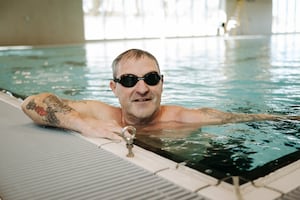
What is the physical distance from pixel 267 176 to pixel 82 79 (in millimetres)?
6042

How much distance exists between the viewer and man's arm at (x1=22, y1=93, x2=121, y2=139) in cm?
231

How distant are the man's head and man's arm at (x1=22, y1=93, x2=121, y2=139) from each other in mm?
275

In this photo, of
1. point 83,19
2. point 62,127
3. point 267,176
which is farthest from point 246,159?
point 83,19

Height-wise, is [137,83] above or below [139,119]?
above

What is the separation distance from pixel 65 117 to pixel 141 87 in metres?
0.57

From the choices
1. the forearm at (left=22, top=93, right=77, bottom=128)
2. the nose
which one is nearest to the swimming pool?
the nose

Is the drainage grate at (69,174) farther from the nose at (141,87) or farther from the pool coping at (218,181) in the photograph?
the nose at (141,87)

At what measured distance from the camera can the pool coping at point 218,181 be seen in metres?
1.39

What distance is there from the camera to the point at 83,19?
21.8 m

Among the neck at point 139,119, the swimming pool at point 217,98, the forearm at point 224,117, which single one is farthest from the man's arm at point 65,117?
the forearm at point 224,117

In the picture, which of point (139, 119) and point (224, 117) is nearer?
point (139, 119)

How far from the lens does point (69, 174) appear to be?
5.63 feet

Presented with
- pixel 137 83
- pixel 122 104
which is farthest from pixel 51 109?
pixel 137 83

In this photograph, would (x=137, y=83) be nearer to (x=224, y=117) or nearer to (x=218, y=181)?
(x=224, y=117)
